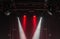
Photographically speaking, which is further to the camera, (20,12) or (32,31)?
(32,31)

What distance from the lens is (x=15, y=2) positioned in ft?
17.7

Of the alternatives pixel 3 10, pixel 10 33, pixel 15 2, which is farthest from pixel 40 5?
pixel 10 33

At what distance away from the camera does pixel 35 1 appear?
5238 mm

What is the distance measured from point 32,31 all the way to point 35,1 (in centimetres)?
178

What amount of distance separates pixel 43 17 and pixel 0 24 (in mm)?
1631

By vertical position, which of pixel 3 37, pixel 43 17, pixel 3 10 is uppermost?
pixel 3 10

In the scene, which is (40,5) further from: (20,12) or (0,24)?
(0,24)

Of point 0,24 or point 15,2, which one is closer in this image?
point 15,2

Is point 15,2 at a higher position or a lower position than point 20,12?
higher

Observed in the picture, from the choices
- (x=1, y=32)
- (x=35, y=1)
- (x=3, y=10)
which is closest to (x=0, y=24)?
(x=1, y=32)

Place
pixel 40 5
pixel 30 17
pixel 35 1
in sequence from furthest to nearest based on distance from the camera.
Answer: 1. pixel 30 17
2. pixel 40 5
3. pixel 35 1

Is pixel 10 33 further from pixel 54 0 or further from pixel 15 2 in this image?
pixel 54 0

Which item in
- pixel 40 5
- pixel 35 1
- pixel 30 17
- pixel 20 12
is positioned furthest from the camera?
pixel 30 17

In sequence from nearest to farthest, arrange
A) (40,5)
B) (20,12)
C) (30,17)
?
(40,5), (20,12), (30,17)
